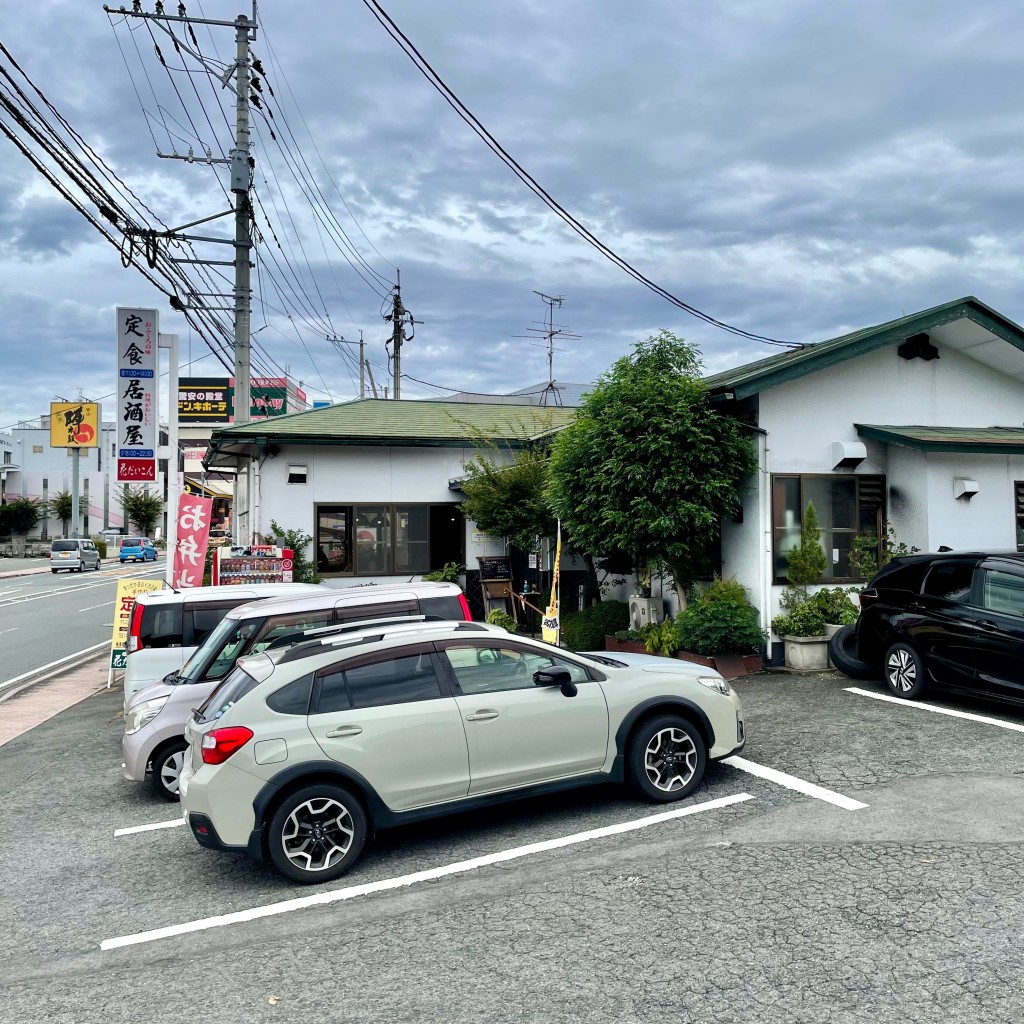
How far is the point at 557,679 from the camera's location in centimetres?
596

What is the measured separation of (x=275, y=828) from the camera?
5223 mm

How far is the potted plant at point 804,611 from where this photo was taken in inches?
436

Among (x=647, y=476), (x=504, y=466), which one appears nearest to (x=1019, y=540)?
(x=647, y=476)

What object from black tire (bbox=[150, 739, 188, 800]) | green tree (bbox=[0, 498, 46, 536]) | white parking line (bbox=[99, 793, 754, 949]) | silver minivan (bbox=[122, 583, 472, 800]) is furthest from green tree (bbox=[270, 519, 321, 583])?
green tree (bbox=[0, 498, 46, 536])

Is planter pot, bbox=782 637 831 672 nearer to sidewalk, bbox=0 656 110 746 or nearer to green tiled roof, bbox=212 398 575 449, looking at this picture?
green tiled roof, bbox=212 398 575 449

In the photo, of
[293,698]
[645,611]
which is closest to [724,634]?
[645,611]

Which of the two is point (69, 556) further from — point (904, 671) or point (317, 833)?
point (317, 833)

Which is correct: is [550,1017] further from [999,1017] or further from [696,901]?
[999,1017]

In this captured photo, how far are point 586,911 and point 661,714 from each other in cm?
197

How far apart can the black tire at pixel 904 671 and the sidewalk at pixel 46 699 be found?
10.4 m

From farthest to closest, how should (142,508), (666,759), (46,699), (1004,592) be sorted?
(142,508) < (46,699) < (1004,592) < (666,759)

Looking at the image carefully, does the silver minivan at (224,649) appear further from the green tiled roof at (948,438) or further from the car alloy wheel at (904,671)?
the green tiled roof at (948,438)

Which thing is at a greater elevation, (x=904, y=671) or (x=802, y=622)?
(x=802, y=622)

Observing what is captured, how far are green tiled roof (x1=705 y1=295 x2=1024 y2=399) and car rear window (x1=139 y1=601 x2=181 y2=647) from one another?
7131 mm
